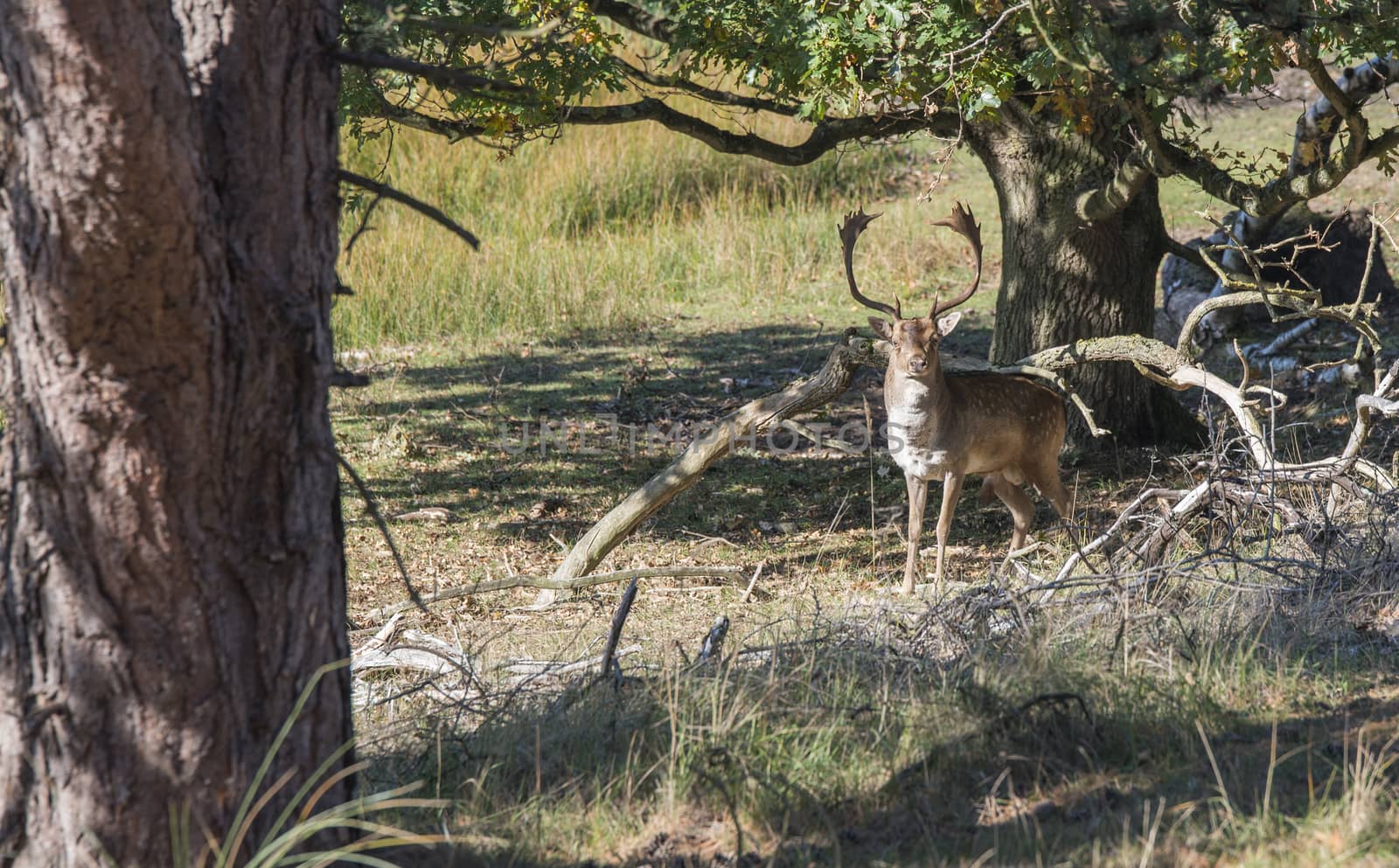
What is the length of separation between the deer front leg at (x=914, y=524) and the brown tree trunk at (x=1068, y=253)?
64.8 inches

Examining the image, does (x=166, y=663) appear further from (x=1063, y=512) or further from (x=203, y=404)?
(x=1063, y=512)

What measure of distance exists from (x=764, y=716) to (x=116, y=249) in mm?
2266

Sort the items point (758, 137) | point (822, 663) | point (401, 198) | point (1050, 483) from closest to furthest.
→ point (401, 198) < point (822, 663) < point (1050, 483) < point (758, 137)

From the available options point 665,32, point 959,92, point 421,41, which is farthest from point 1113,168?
point 421,41

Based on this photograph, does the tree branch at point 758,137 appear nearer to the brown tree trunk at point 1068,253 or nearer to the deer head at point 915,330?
the brown tree trunk at point 1068,253

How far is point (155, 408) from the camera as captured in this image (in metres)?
2.93

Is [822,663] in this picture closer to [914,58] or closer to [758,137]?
[914,58]

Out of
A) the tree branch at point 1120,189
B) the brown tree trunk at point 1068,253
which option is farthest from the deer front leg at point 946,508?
the tree branch at point 1120,189

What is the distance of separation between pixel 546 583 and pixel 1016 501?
9.79 ft

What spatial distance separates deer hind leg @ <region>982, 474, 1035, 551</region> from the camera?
8109 millimetres

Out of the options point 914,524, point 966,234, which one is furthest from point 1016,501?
point 966,234

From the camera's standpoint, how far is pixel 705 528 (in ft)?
29.1

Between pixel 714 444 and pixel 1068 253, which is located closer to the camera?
pixel 714 444

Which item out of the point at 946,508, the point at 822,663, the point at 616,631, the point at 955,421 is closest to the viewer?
the point at 822,663
